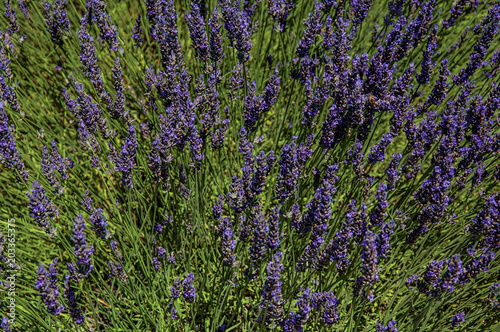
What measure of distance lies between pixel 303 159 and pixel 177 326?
4.78 ft

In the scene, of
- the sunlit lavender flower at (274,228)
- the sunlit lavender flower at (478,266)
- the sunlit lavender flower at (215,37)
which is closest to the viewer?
the sunlit lavender flower at (274,228)

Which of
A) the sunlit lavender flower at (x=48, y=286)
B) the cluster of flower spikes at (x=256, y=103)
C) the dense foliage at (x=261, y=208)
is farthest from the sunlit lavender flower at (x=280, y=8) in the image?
the sunlit lavender flower at (x=48, y=286)

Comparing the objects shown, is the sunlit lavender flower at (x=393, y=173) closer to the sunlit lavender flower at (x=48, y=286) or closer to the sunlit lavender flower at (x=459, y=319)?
the sunlit lavender flower at (x=459, y=319)

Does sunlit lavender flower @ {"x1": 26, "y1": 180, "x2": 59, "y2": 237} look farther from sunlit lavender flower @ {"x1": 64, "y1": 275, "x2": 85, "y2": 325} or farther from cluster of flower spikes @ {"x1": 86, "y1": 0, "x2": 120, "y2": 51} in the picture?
cluster of flower spikes @ {"x1": 86, "y1": 0, "x2": 120, "y2": 51}

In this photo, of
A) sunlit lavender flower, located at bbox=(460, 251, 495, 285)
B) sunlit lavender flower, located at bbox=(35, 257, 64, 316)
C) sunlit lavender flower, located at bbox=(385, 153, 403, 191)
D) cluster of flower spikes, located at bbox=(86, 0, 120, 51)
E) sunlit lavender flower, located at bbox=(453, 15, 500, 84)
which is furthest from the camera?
sunlit lavender flower, located at bbox=(453, 15, 500, 84)

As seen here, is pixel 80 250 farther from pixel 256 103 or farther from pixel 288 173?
pixel 256 103

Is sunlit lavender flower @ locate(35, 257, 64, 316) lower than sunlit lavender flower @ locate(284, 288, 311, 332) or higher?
higher

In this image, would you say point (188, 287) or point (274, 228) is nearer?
point (274, 228)

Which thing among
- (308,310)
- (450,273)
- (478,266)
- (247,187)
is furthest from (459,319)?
(247,187)

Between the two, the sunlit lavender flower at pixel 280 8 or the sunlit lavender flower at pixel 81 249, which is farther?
the sunlit lavender flower at pixel 280 8

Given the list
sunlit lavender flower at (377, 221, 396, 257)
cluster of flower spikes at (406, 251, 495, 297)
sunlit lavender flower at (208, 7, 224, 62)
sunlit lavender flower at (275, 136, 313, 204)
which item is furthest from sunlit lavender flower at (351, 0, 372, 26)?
cluster of flower spikes at (406, 251, 495, 297)

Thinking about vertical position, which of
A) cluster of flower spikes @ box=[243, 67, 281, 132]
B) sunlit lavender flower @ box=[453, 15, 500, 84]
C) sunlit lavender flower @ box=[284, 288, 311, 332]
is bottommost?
sunlit lavender flower @ box=[284, 288, 311, 332]

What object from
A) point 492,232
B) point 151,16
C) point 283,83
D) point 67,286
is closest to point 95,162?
point 67,286

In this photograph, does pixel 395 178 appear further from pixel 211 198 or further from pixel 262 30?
pixel 262 30
